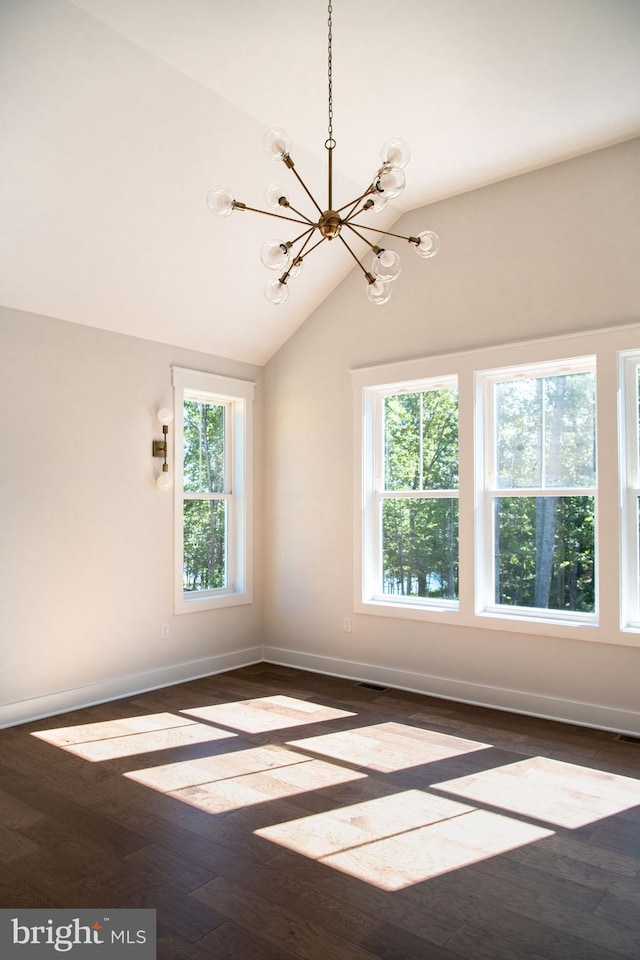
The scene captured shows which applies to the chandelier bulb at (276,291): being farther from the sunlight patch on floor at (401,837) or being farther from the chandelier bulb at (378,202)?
the sunlight patch on floor at (401,837)

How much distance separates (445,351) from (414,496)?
105cm

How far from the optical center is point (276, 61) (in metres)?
3.18

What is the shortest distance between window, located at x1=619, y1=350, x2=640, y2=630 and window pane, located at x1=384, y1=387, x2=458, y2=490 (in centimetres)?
112

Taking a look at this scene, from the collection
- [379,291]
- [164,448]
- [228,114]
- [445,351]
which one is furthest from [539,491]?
[228,114]

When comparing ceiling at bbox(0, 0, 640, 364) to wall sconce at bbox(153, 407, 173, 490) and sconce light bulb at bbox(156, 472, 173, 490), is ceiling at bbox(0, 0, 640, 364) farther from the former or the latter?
sconce light bulb at bbox(156, 472, 173, 490)

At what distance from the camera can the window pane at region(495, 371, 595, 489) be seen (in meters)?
4.08

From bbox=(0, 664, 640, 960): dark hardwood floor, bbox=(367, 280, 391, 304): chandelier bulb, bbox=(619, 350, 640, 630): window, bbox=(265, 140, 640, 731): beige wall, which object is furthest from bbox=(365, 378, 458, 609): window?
bbox=(367, 280, 391, 304): chandelier bulb

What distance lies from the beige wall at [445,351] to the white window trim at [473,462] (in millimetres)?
75

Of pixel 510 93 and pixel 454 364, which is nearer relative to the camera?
pixel 510 93

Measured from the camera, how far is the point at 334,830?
2711mm

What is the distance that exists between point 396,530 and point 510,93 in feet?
9.36

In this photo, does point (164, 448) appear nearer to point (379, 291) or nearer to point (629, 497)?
point (379, 291)

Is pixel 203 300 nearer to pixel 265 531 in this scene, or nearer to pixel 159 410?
pixel 159 410

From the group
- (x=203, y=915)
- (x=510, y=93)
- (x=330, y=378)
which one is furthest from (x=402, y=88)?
(x=203, y=915)
